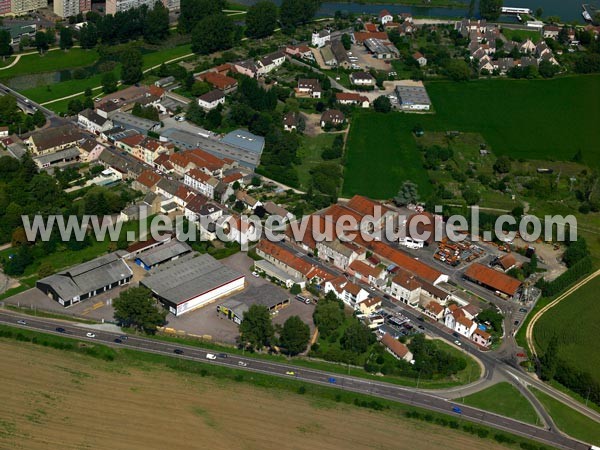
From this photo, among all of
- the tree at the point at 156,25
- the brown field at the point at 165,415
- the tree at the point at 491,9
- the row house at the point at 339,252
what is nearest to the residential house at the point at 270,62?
the tree at the point at 156,25

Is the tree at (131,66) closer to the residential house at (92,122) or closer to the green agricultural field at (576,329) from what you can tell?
the residential house at (92,122)

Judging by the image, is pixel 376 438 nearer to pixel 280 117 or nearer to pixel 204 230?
pixel 204 230

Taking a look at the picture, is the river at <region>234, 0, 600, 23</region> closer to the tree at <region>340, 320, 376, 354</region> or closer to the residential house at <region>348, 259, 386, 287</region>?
the residential house at <region>348, 259, 386, 287</region>

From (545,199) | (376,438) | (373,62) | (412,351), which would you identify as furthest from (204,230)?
(373,62)

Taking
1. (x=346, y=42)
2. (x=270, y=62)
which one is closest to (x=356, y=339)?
(x=270, y=62)

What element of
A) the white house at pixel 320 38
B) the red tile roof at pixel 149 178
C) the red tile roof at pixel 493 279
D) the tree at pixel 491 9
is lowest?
the red tile roof at pixel 493 279

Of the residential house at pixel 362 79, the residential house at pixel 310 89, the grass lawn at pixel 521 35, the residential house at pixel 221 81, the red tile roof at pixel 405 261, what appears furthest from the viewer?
the grass lawn at pixel 521 35
